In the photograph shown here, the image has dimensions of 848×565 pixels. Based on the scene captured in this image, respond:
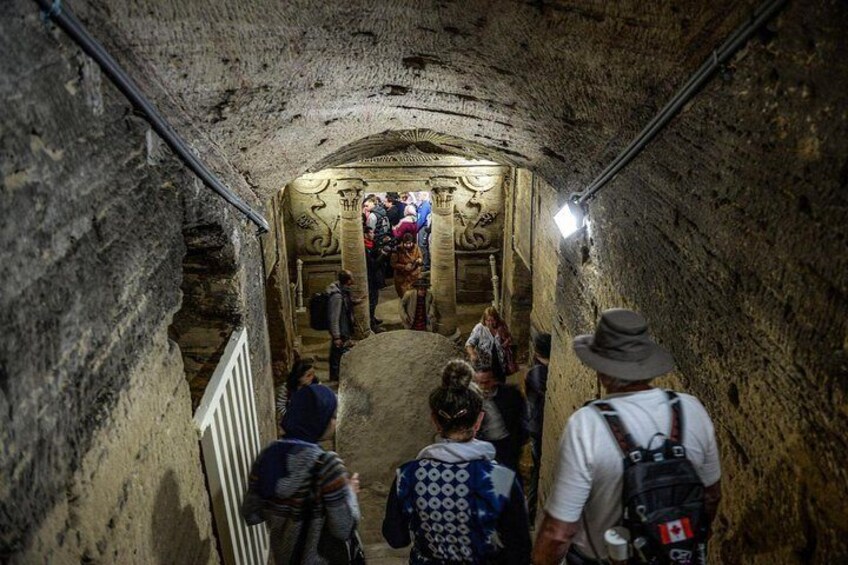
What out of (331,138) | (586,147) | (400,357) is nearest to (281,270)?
(400,357)

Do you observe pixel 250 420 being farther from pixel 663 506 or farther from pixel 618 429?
pixel 663 506

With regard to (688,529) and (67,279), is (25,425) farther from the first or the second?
(688,529)

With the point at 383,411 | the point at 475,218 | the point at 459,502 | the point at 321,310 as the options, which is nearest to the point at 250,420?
the point at 459,502

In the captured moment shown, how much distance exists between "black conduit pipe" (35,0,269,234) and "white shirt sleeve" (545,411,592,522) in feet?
6.24

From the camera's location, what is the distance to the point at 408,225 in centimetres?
1145

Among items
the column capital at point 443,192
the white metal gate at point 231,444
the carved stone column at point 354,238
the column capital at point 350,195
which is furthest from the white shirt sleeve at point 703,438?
the column capital at point 350,195

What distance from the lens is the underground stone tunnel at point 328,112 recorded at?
1510 millimetres

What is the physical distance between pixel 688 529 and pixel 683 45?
62.4 inches

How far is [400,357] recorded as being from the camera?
277 inches

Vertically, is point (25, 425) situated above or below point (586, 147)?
below

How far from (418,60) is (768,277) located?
76.8 inches

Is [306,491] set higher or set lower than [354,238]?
higher

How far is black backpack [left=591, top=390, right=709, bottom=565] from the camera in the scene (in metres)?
1.79

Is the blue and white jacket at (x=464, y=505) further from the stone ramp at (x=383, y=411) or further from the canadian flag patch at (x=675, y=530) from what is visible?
→ the stone ramp at (x=383, y=411)
